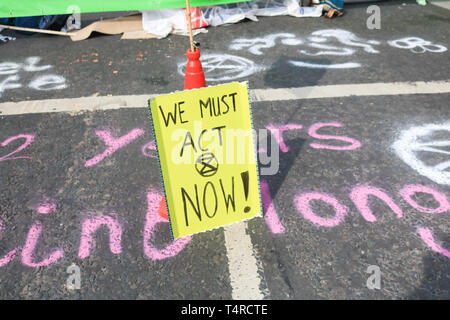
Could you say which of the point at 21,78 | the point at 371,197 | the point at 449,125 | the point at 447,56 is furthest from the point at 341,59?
the point at 21,78

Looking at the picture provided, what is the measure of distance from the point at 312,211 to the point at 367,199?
0.46 metres

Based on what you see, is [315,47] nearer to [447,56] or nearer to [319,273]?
[447,56]

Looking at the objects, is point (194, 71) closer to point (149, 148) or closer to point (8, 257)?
point (149, 148)

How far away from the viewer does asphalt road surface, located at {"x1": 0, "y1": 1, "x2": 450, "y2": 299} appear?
7.15ft

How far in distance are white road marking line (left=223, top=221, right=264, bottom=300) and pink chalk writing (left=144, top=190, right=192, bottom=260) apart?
1.00 feet

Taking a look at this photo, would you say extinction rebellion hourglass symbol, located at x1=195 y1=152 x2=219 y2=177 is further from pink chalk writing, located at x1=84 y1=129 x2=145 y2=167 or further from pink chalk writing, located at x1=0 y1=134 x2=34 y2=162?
pink chalk writing, located at x1=0 y1=134 x2=34 y2=162

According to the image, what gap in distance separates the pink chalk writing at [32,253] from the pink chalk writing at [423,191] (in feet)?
→ 8.35

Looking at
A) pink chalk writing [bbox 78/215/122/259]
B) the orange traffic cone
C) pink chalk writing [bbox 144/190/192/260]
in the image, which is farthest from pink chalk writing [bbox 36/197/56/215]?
the orange traffic cone

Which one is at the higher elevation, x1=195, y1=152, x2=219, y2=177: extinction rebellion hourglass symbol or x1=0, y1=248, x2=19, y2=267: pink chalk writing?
x1=195, y1=152, x2=219, y2=177: extinction rebellion hourglass symbol

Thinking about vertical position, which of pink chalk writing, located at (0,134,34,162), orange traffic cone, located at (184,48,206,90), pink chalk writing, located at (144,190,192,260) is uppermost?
orange traffic cone, located at (184,48,206,90)

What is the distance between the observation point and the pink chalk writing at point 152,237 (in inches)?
91.7

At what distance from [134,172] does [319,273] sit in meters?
1.74

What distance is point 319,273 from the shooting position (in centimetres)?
218

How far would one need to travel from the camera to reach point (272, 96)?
13.8 ft
